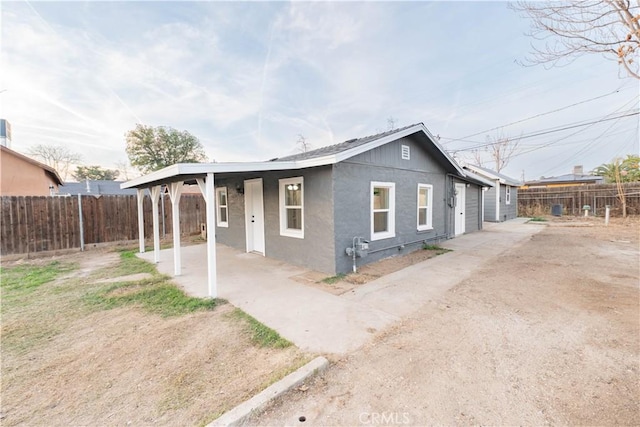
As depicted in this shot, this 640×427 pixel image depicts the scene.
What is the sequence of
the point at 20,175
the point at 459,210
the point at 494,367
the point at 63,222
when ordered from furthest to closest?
1. the point at 459,210
2. the point at 20,175
3. the point at 63,222
4. the point at 494,367

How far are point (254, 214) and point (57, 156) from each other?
3470 centimetres

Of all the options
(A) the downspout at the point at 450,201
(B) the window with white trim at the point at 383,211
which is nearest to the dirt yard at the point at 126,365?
(B) the window with white trim at the point at 383,211

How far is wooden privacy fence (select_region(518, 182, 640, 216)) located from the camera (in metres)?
15.4

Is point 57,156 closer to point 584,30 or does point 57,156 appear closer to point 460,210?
point 460,210

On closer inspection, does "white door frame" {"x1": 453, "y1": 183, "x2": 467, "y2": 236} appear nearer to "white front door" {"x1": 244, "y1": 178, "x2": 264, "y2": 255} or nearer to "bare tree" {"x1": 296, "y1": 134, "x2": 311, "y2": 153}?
"white front door" {"x1": 244, "y1": 178, "x2": 264, "y2": 255}

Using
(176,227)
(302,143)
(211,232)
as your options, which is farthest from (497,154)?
(211,232)

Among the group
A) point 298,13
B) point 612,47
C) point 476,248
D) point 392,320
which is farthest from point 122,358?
point 298,13

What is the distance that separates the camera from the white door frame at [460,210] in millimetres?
10734

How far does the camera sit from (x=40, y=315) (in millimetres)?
3711

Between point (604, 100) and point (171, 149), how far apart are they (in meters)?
29.9

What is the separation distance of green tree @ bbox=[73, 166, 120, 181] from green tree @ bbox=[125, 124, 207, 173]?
44.0 feet

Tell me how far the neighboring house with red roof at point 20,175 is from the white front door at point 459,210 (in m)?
18.1

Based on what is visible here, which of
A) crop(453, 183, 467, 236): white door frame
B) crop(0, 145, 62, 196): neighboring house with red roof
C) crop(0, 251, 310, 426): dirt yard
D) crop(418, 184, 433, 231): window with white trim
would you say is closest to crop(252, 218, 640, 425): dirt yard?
crop(0, 251, 310, 426): dirt yard

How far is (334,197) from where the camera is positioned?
538 centimetres
